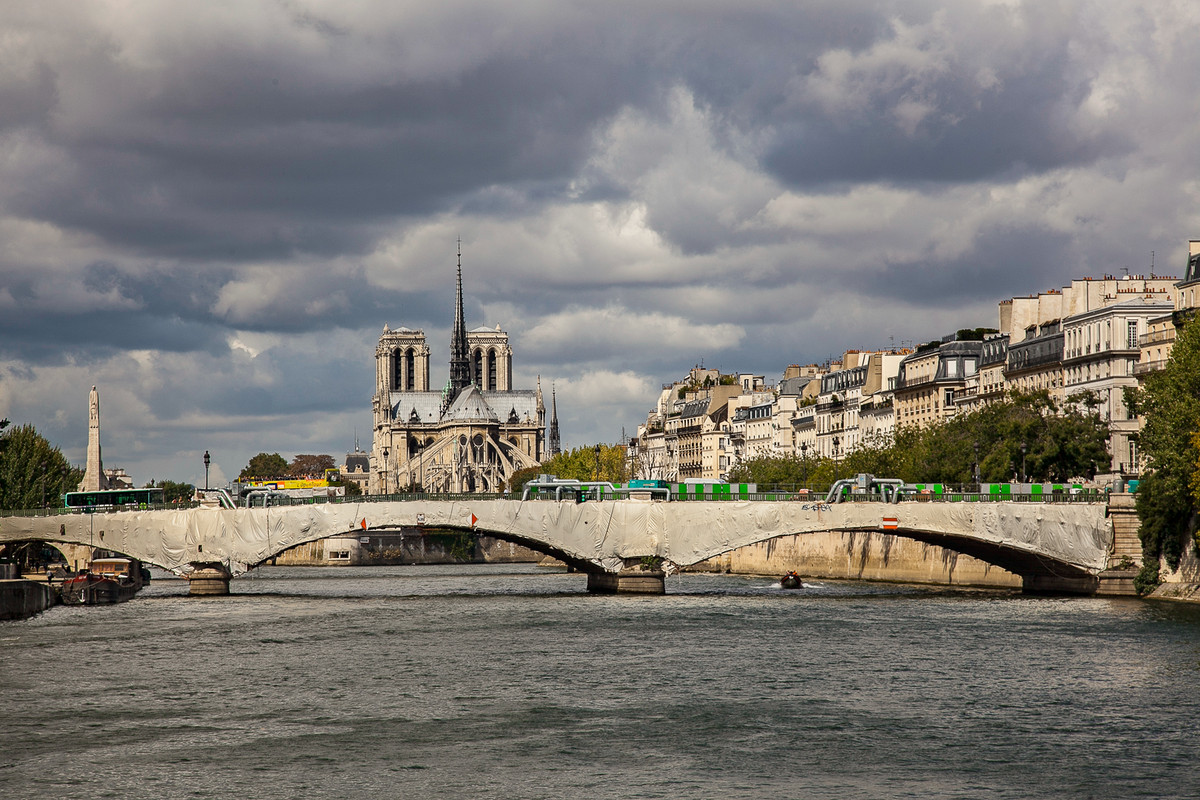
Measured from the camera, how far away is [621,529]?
277 feet

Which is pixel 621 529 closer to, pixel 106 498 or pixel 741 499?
pixel 741 499

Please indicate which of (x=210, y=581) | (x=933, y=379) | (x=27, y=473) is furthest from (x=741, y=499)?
(x=27, y=473)

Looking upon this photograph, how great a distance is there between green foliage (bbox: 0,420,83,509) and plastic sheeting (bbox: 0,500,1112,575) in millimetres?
23120

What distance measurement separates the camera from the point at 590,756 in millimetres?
36719

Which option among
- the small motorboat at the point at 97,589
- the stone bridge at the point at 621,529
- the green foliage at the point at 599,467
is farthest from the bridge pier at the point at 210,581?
the green foliage at the point at 599,467

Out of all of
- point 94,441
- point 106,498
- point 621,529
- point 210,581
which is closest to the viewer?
point 621,529

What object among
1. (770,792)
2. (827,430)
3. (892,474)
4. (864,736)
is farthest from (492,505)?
(827,430)

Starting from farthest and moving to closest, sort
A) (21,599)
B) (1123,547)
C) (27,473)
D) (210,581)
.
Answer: (27,473)
(210,581)
(1123,547)
(21,599)

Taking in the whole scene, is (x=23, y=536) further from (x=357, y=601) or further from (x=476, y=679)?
(x=476, y=679)

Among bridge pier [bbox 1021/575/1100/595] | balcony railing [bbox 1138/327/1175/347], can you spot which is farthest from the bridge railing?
balcony railing [bbox 1138/327/1175/347]

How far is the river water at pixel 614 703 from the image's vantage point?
1337 inches

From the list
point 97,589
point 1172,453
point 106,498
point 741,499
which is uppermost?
point 1172,453

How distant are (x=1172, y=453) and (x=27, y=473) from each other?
79.0 meters

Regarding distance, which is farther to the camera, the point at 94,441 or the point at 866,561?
the point at 94,441
